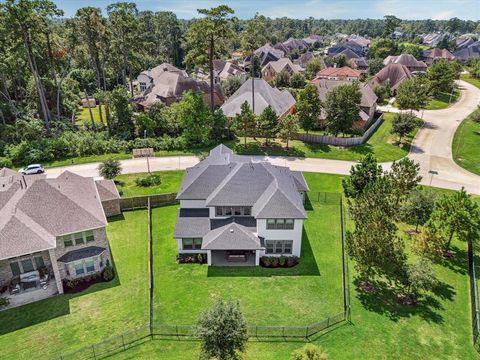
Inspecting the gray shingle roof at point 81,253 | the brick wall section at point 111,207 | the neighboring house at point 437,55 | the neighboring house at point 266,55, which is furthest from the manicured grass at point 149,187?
the neighboring house at point 437,55

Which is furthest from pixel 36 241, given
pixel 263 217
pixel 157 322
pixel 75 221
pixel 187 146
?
pixel 187 146

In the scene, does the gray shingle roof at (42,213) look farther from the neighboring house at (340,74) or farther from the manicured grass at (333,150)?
the neighboring house at (340,74)

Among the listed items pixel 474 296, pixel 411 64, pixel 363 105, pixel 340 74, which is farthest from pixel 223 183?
pixel 411 64

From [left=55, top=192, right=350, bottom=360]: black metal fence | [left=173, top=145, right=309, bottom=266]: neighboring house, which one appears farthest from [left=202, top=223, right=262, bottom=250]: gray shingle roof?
[left=55, top=192, right=350, bottom=360]: black metal fence

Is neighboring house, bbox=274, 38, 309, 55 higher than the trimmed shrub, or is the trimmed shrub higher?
neighboring house, bbox=274, 38, 309, 55

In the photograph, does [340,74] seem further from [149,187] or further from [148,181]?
[149,187]

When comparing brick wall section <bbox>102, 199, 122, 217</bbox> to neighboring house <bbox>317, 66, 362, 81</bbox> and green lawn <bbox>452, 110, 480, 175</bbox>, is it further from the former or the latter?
neighboring house <bbox>317, 66, 362, 81</bbox>
